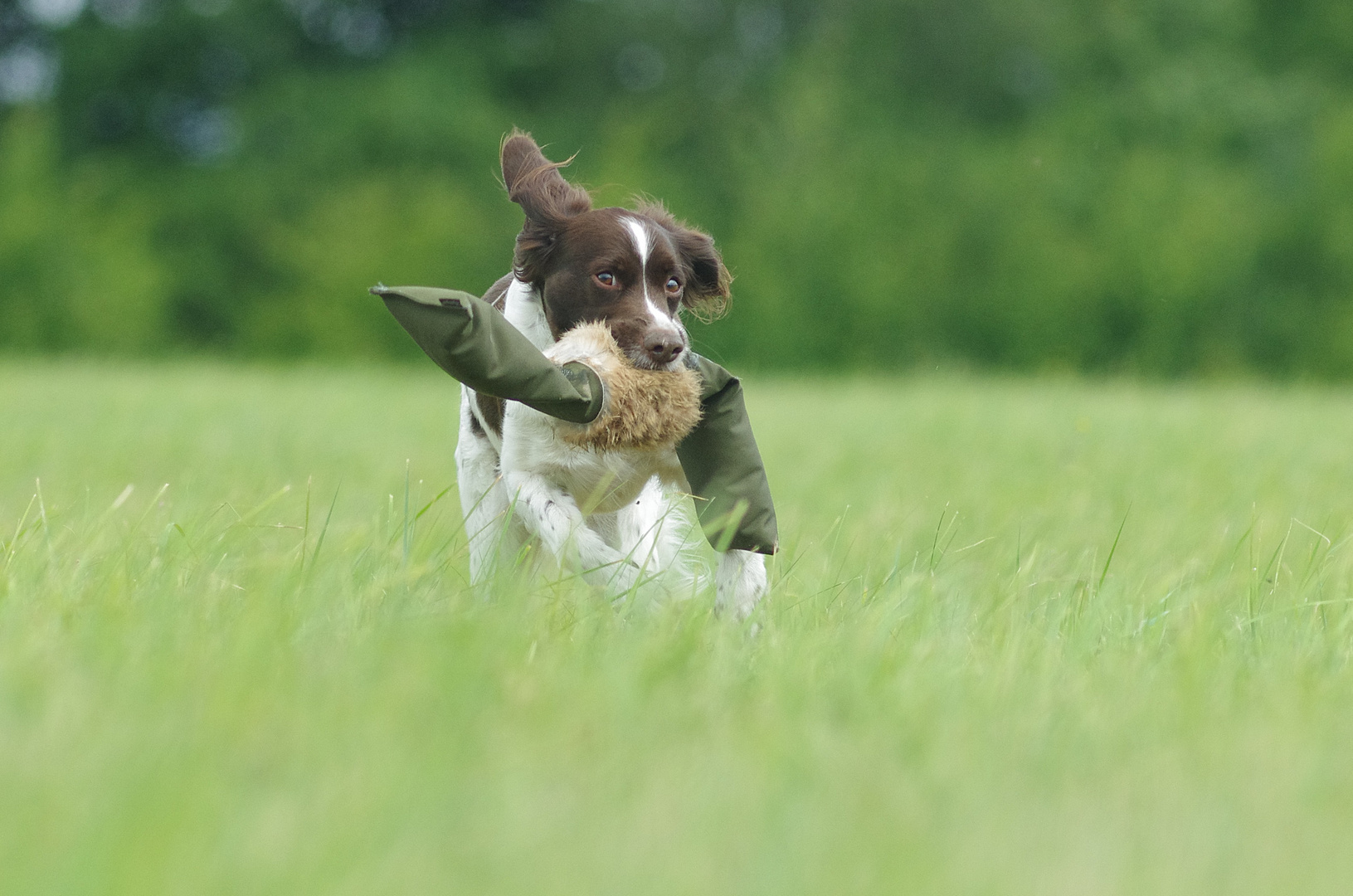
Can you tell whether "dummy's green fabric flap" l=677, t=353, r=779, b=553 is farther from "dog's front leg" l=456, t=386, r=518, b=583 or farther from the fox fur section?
"dog's front leg" l=456, t=386, r=518, b=583

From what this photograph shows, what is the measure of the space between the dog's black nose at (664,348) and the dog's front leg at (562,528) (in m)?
0.36

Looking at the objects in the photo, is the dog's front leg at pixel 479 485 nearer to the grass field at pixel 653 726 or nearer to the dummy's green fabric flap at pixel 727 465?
the grass field at pixel 653 726

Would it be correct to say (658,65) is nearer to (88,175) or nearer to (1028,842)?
(88,175)

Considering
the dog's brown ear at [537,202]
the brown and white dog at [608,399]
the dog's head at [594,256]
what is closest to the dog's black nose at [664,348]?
the brown and white dog at [608,399]

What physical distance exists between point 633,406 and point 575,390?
0.15 metres

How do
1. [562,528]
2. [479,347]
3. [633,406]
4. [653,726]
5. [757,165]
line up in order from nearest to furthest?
[653,726], [479,347], [633,406], [562,528], [757,165]

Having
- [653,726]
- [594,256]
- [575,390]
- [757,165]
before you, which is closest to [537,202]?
[594,256]

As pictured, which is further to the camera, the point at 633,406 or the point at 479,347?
the point at 633,406

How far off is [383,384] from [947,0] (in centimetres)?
1552

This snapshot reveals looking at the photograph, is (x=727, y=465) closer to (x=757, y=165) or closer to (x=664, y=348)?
(x=664, y=348)

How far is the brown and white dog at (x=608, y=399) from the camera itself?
2.97 m

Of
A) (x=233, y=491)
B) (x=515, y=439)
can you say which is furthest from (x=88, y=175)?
(x=515, y=439)

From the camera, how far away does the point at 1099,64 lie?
2378 centimetres

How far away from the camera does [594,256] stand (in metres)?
3.58
